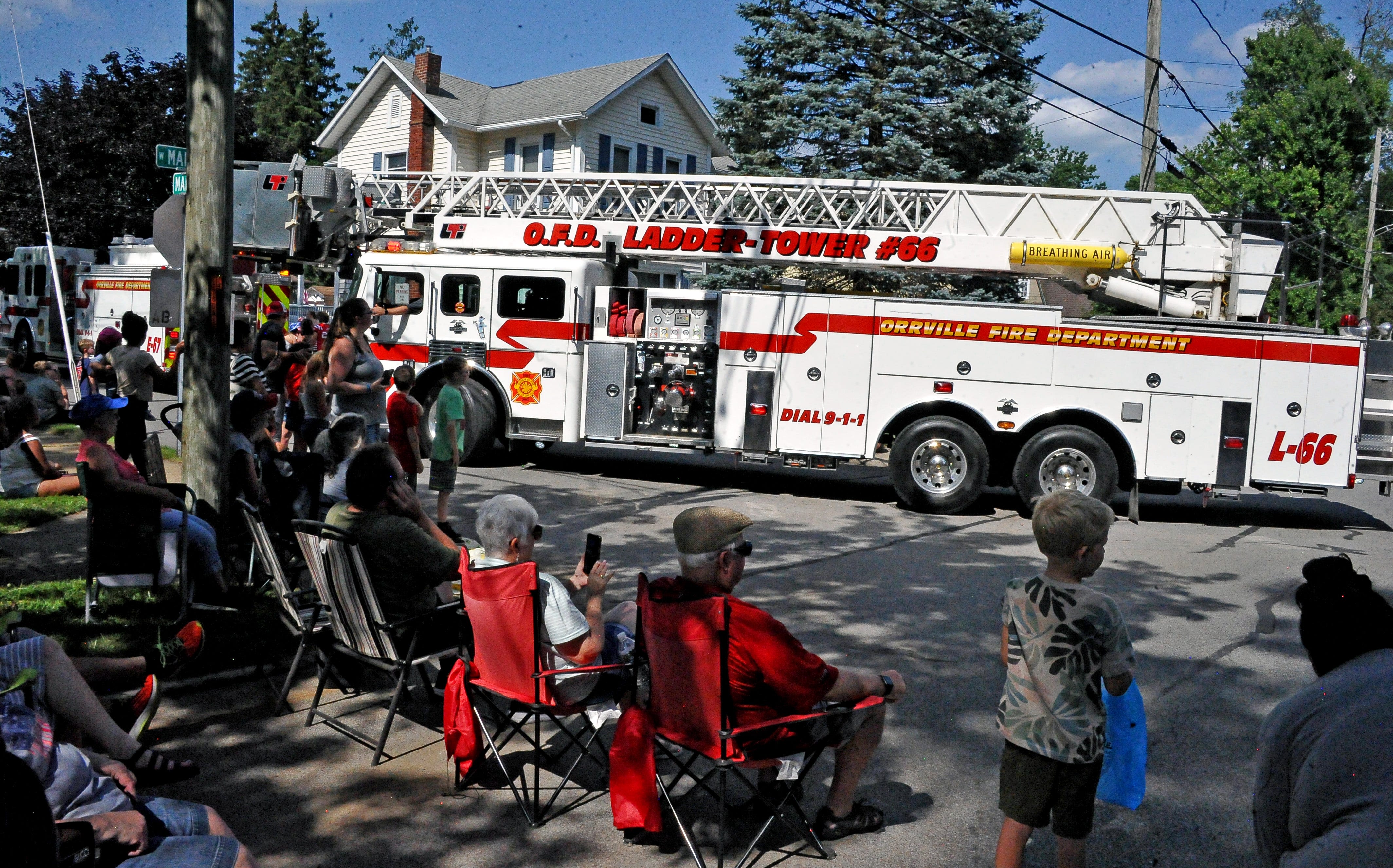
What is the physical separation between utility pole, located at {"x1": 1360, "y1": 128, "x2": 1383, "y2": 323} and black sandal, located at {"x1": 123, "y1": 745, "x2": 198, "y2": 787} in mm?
38012

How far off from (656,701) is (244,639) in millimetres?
2868

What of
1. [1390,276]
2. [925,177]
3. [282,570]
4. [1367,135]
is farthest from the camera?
[1390,276]

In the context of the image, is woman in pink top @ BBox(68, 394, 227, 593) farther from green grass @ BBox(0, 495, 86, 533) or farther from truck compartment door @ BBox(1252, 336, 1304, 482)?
truck compartment door @ BBox(1252, 336, 1304, 482)

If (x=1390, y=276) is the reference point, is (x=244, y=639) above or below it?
below

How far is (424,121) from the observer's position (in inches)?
1323

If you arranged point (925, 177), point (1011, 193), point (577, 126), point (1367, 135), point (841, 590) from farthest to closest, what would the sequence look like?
1. point (1367, 135)
2. point (577, 126)
3. point (925, 177)
4. point (1011, 193)
5. point (841, 590)

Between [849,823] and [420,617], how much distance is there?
1930mm

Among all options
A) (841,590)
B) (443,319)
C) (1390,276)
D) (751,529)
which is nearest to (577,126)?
(443,319)

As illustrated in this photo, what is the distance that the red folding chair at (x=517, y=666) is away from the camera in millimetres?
4105

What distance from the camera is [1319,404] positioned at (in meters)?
11.1

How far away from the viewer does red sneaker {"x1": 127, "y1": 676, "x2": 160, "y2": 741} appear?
13.6 feet

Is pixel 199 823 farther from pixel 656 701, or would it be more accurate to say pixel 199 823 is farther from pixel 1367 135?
pixel 1367 135

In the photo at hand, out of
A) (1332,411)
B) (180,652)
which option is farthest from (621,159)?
(180,652)

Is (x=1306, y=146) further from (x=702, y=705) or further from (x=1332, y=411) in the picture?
(x=702, y=705)
